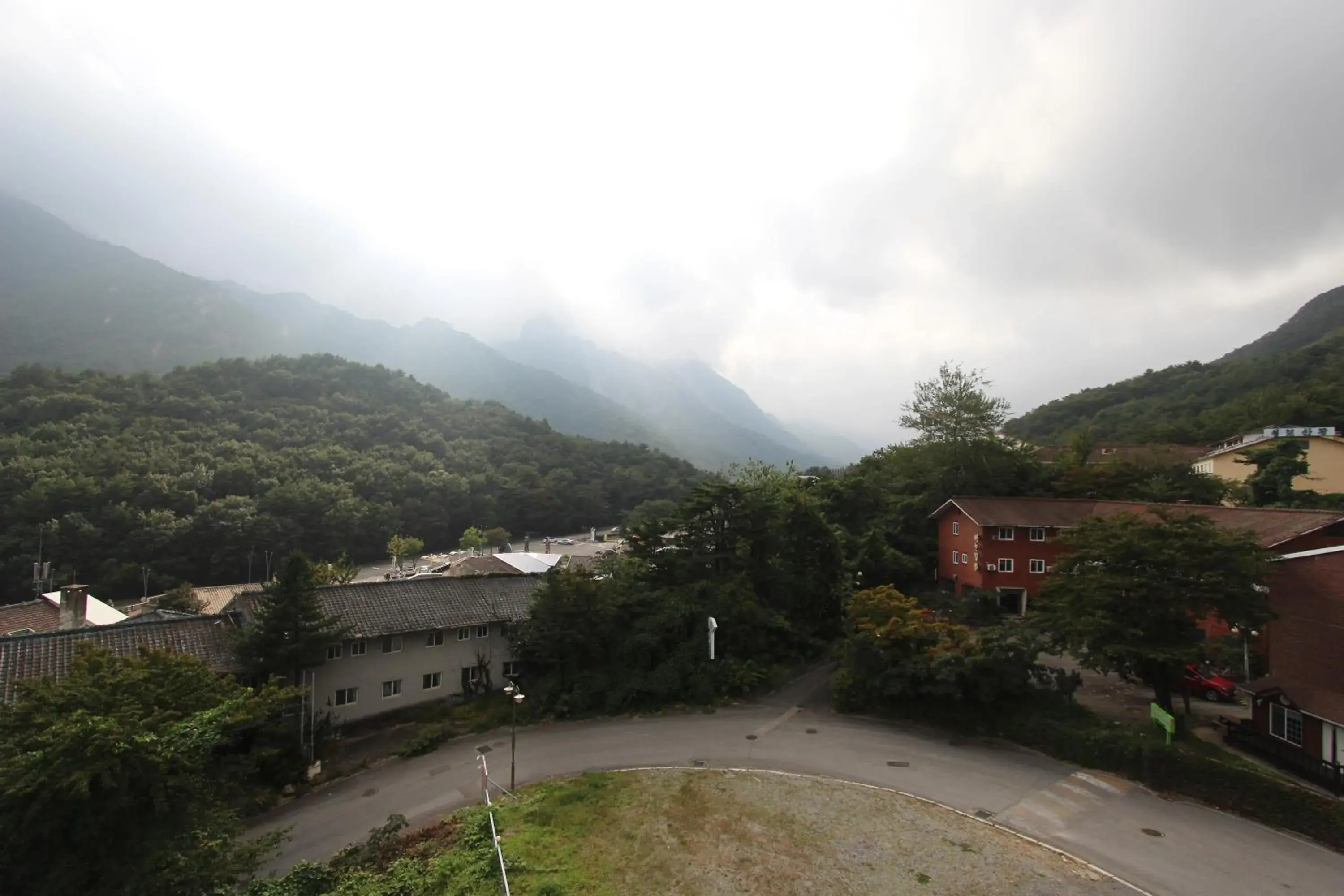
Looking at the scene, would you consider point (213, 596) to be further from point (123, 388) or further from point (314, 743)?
point (123, 388)

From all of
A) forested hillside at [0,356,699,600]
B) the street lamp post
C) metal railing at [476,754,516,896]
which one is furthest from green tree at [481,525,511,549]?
metal railing at [476,754,516,896]

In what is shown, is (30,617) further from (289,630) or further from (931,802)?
(931,802)

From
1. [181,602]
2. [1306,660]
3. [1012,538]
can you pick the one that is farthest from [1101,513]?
[181,602]

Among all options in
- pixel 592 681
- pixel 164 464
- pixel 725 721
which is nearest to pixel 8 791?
pixel 592 681

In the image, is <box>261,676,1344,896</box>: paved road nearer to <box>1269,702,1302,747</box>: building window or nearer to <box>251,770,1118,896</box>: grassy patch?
<box>251,770,1118,896</box>: grassy patch

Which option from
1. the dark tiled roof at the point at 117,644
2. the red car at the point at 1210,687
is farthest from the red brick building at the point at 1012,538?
the dark tiled roof at the point at 117,644

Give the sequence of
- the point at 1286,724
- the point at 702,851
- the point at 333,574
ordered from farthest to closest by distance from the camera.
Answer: the point at 333,574, the point at 1286,724, the point at 702,851

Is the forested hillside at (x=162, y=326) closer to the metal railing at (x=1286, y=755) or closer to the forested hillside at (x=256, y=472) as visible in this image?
the forested hillside at (x=256, y=472)
